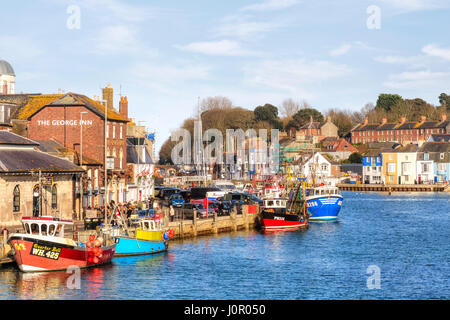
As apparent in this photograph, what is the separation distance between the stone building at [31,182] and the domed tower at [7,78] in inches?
3049

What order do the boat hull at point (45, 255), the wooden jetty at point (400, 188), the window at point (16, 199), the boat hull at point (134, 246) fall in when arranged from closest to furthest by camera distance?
1. the boat hull at point (45, 255)
2. the boat hull at point (134, 246)
3. the window at point (16, 199)
4. the wooden jetty at point (400, 188)

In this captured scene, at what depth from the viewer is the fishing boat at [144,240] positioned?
52.1 m

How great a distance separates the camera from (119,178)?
85.3m

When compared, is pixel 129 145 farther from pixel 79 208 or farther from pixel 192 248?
pixel 192 248

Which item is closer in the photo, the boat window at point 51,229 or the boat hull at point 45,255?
the boat hull at point 45,255

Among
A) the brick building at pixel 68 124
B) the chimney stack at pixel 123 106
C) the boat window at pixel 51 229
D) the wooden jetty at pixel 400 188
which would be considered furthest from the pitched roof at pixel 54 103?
the wooden jetty at pixel 400 188

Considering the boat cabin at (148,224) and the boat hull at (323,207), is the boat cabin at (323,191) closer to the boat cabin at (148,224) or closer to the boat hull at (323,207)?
the boat hull at (323,207)

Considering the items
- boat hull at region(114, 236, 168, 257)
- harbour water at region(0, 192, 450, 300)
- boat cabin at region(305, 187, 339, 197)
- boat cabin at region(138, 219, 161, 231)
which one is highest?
boat cabin at region(305, 187, 339, 197)

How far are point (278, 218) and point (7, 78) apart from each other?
84.4 meters

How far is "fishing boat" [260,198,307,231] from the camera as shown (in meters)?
73.0

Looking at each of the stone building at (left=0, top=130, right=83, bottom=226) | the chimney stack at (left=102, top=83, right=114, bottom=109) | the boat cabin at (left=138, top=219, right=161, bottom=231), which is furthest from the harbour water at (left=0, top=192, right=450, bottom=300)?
the chimney stack at (left=102, top=83, right=114, bottom=109)

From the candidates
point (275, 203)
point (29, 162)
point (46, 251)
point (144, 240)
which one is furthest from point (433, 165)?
point (46, 251)

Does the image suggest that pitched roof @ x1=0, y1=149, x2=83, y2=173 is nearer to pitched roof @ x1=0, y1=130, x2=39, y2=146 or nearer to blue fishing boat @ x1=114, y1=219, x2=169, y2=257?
pitched roof @ x1=0, y1=130, x2=39, y2=146
